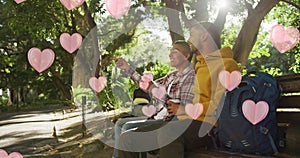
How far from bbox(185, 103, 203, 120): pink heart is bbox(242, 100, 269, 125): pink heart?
38cm

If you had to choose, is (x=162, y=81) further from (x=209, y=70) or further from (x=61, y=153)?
(x=61, y=153)

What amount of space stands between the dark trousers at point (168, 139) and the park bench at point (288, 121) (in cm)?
13

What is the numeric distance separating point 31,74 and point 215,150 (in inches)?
1030

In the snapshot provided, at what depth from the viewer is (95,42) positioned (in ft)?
28.1

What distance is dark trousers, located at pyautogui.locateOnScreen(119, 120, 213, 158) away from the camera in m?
2.59

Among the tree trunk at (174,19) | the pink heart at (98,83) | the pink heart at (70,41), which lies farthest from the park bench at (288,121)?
the pink heart at (98,83)

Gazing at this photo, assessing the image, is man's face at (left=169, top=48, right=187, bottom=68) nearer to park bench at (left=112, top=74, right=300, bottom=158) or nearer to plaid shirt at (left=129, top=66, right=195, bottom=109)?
plaid shirt at (left=129, top=66, right=195, bottom=109)

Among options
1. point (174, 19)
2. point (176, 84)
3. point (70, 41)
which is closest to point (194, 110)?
point (176, 84)

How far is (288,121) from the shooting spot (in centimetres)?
285

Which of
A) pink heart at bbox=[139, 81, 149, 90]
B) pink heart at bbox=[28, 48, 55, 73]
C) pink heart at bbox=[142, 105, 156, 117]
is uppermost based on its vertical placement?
pink heart at bbox=[28, 48, 55, 73]

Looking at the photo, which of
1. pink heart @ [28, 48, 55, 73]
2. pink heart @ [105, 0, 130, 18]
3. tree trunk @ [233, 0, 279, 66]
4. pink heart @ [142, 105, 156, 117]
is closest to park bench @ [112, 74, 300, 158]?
pink heart @ [142, 105, 156, 117]

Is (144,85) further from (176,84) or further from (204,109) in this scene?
(204,109)

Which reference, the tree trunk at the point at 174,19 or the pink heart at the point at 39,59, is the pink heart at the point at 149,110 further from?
the tree trunk at the point at 174,19

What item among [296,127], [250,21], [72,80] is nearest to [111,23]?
[72,80]
